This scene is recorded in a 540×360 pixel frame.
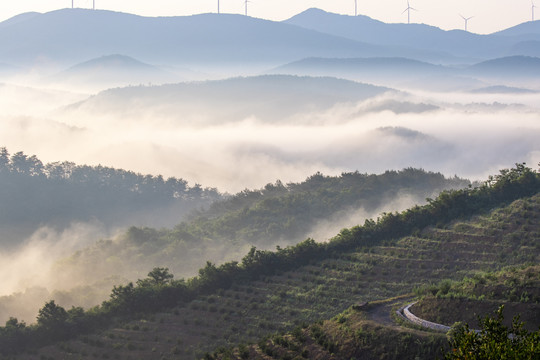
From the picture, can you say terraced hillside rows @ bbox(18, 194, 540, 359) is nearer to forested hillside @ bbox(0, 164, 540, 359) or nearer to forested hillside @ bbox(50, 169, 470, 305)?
forested hillside @ bbox(0, 164, 540, 359)

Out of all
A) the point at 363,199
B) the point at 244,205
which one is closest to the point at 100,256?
the point at 244,205

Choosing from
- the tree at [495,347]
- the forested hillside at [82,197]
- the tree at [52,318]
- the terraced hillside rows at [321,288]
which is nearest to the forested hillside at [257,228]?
the forested hillside at [82,197]

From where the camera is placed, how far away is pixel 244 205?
13150 centimetres

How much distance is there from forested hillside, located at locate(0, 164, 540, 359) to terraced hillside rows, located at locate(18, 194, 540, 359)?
7 cm

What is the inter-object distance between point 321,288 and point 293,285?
3.05 metres

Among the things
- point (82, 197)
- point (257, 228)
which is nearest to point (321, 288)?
point (257, 228)

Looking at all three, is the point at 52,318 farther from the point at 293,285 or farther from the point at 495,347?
the point at 495,347

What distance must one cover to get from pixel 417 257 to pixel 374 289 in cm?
551

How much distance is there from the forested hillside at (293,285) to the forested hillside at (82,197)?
95.7 meters

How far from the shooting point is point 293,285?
194 ft

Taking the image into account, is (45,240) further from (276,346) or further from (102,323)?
(276,346)

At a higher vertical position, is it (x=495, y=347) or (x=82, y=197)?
(x=82, y=197)

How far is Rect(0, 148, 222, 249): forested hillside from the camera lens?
520 feet

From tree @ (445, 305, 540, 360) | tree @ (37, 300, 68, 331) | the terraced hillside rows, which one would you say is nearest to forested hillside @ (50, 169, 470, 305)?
the terraced hillside rows
